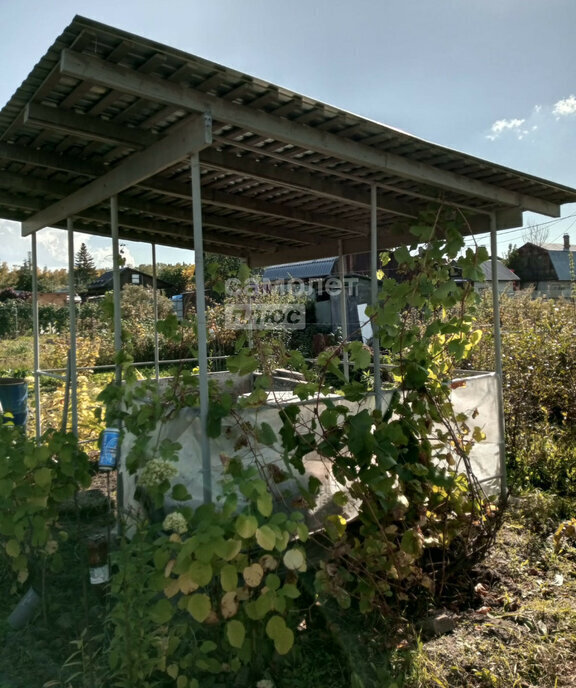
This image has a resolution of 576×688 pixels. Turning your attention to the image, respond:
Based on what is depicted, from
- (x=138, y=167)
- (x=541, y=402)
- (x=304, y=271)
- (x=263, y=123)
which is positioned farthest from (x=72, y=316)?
(x=304, y=271)

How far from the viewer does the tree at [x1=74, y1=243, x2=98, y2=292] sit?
38.2 meters

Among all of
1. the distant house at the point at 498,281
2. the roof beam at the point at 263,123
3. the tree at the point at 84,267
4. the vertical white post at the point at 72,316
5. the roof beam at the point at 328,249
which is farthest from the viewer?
the tree at the point at 84,267

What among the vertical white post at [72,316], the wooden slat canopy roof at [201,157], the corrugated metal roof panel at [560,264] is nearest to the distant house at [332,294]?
the wooden slat canopy roof at [201,157]

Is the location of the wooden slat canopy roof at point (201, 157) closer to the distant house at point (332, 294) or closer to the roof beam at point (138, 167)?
the roof beam at point (138, 167)

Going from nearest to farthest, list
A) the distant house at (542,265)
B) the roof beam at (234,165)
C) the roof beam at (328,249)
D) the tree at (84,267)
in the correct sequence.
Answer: the roof beam at (234,165)
the roof beam at (328,249)
the distant house at (542,265)
the tree at (84,267)

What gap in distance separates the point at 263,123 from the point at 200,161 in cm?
66

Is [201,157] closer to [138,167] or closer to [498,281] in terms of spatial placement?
[138,167]

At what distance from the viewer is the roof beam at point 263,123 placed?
1.98 meters

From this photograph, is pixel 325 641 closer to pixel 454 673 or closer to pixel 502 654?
pixel 454 673

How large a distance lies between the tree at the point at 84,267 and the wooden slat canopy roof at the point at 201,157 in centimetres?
3499

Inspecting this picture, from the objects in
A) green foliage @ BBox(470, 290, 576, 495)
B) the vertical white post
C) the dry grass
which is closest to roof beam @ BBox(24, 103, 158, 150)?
the vertical white post

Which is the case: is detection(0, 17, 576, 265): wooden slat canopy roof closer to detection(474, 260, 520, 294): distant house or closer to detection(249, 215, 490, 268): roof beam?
detection(249, 215, 490, 268): roof beam

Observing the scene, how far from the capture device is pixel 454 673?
2258mm

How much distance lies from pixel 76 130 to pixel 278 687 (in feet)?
9.01
